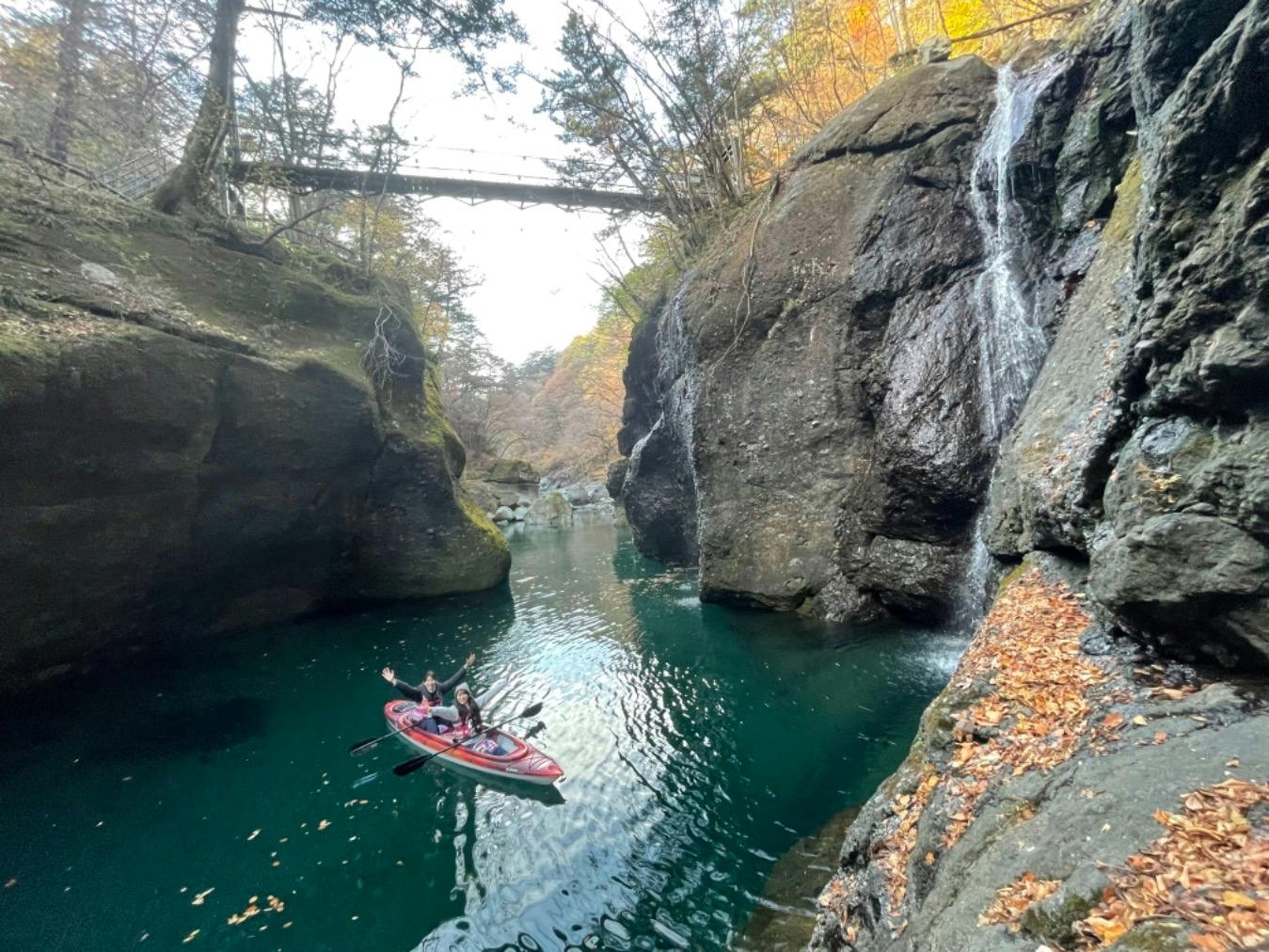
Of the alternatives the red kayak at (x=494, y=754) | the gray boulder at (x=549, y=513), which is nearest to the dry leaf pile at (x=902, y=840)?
the red kayak at (x=494, y=754)

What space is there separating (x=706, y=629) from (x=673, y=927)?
9.30m

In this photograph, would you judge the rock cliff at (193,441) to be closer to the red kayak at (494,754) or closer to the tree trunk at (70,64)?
the tree trunk at (70,64)

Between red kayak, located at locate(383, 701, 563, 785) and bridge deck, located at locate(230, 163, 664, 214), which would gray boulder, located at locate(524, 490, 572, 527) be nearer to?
bridge deck, located at locate(230, 163, 664, 214)

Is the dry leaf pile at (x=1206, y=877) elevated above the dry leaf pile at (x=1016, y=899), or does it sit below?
above

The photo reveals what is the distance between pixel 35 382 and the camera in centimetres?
973

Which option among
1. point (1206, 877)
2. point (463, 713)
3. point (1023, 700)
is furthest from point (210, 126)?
point (1206, 877)

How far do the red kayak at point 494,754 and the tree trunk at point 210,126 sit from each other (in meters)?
14.9

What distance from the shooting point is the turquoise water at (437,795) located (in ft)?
19.9

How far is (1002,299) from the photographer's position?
11.6 m

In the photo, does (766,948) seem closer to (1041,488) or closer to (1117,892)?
(1117,892)

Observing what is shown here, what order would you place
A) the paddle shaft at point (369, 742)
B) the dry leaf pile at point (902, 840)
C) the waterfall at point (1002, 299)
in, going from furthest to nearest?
the waterfall at point (1002, 299) → the paddle shaft at point (369, 742) → the dry leaf pile at point (902, 840)

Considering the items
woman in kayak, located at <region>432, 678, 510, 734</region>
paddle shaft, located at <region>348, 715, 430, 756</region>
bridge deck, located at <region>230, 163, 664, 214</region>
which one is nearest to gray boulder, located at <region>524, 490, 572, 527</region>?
bridge deck, located at <region>230, 163, 664, 214</region>

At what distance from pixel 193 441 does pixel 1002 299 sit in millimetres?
17603

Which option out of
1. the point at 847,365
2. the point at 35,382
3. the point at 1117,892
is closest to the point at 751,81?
the point at 847,365
